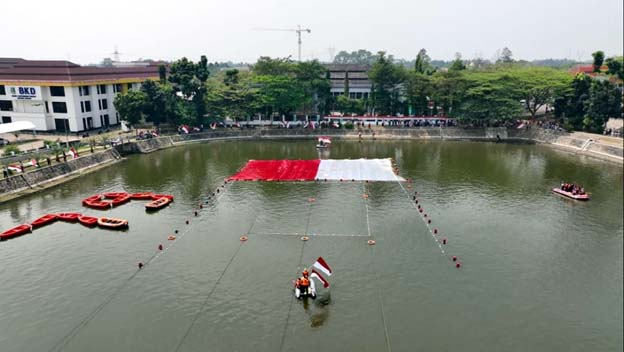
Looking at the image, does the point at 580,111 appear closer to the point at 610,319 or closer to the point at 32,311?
the point at 610,319

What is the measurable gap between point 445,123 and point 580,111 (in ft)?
74.6

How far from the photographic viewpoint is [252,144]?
75.4 meters

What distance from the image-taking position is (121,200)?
43.3m

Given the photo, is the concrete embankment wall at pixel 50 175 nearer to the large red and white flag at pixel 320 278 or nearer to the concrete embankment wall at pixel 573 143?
the large red and white flag at pixel 320 278

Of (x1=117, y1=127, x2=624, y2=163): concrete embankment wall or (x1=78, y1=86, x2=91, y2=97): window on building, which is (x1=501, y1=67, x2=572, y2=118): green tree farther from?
(x1=78, y1=86, x2=91, y2=97): window on building

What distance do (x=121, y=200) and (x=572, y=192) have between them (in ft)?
151

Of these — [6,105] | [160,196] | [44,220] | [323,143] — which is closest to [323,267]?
[160,196]

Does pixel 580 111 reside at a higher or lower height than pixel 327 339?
higher

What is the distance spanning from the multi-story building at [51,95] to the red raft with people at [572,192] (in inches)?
2930

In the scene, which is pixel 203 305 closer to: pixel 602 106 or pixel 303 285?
pixel 303 285

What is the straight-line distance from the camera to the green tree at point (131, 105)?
7272cm

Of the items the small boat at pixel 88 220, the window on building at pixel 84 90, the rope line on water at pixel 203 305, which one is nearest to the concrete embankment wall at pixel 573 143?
the rope line on water at pixel 203 305

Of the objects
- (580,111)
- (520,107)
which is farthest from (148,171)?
(580,111)

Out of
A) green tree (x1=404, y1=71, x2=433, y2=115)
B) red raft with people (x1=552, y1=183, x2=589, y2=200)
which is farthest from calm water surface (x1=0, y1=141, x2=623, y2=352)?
green tree (x1=404, y1=71, x2=433, y2=115)
